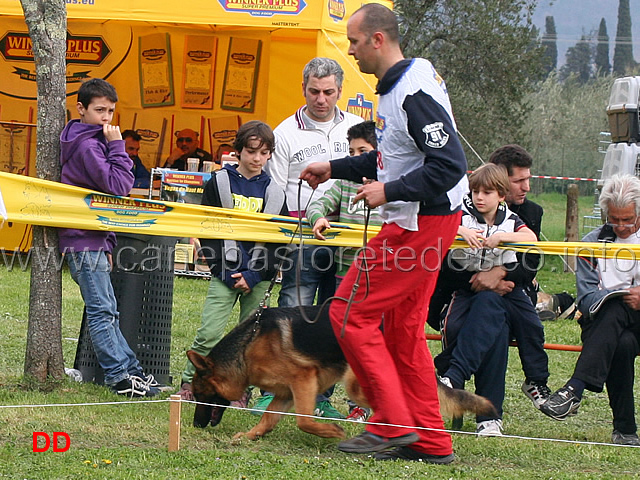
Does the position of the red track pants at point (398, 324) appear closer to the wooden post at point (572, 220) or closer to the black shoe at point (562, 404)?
the black shoe at point (562, 404)

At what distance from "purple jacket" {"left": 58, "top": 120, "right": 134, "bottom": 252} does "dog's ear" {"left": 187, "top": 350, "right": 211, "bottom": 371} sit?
1029 mm

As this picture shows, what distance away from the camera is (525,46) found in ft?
65.2

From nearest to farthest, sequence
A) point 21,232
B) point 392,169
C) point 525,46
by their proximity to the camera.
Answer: point 392,169 < point 21,232 < point 525,46

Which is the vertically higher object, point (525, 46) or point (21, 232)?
point (525, 46)

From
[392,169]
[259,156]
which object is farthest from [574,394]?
[259,156]

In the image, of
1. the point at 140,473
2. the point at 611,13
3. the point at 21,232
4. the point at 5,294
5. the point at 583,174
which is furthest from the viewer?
the point at 611,13

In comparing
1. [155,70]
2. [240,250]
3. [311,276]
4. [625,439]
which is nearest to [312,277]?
[311,276]

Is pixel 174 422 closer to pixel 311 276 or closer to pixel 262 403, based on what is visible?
pixel 262 403

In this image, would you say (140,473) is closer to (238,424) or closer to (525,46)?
(238,424)

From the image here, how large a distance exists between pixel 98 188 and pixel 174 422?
5.71ft

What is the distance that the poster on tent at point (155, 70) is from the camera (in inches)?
499

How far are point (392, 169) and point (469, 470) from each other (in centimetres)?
152

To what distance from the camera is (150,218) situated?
5.40 meters

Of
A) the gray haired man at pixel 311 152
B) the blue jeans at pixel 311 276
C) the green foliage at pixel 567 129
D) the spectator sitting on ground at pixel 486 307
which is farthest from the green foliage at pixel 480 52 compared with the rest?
the spectator sitting on ground at pixel 486 307
